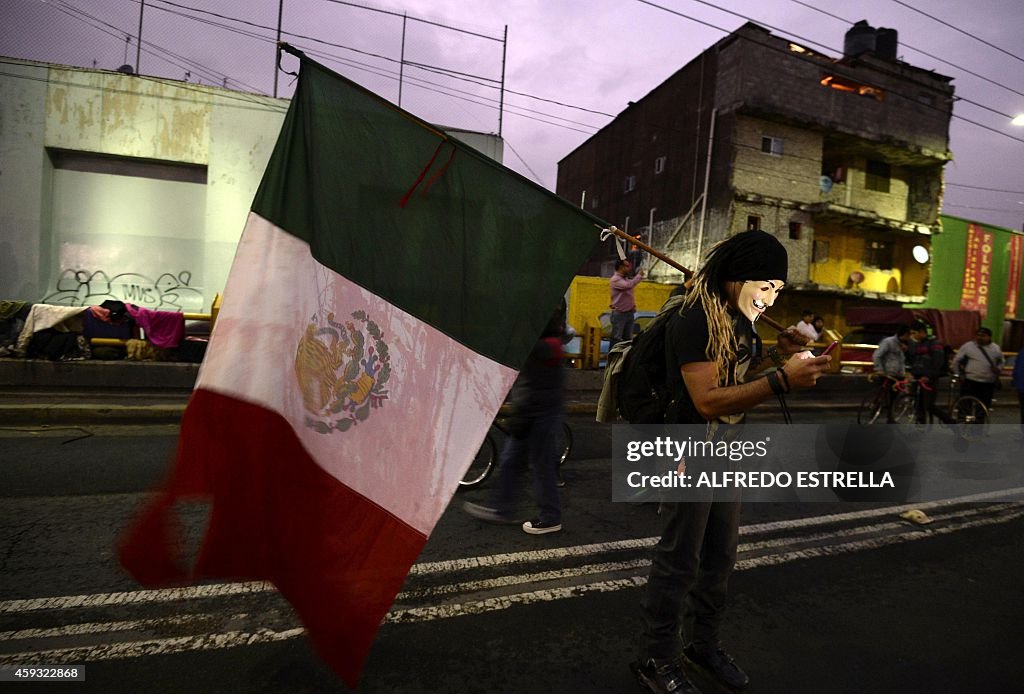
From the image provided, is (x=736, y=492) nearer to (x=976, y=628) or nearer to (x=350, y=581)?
(x=350, y=581)

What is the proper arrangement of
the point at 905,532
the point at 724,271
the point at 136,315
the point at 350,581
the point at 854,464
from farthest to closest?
the point at 136,315
the point at 854,464
the point at 905,532
the point at 724,271
the point at 350,581

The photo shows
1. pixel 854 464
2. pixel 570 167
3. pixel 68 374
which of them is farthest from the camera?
pixel 570 167

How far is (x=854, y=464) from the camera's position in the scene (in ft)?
19.6

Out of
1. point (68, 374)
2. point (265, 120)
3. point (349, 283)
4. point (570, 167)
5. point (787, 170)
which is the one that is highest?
point (570, 167)

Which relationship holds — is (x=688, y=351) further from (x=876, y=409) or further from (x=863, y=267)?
(x=863, y=267)

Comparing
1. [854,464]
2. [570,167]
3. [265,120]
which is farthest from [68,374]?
[570,167]

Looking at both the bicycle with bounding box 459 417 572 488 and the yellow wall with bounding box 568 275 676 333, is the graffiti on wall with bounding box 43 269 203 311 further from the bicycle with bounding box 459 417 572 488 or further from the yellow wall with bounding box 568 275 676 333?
the bicycle with bounding box 459 417 572 488

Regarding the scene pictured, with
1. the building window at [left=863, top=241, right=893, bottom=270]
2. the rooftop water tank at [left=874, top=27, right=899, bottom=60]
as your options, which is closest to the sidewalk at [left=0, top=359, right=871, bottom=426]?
the building window at [left=863, top=241, right=893, bottom=270]

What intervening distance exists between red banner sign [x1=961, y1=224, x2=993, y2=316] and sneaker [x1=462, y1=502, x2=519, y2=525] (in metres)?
32.1

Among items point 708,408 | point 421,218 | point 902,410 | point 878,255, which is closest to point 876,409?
point 902,410

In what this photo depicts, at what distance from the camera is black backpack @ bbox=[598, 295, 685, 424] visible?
2402 millimetres

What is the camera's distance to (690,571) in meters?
2.29

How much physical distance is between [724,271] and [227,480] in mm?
2136

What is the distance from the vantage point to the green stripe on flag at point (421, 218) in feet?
6.82
